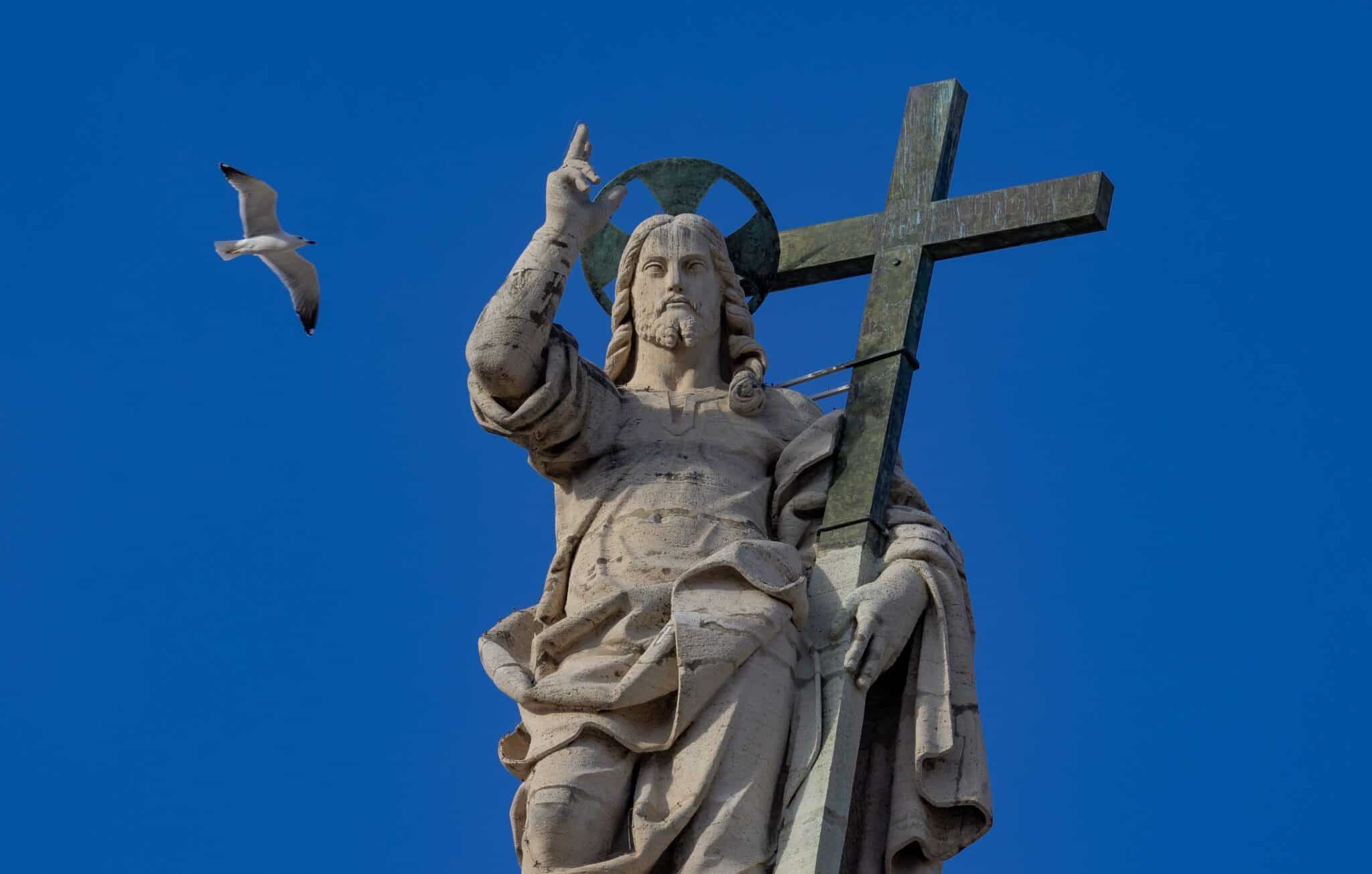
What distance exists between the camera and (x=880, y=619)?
50.7ft

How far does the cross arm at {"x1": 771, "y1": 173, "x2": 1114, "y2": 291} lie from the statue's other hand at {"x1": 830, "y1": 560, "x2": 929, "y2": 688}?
2.00m

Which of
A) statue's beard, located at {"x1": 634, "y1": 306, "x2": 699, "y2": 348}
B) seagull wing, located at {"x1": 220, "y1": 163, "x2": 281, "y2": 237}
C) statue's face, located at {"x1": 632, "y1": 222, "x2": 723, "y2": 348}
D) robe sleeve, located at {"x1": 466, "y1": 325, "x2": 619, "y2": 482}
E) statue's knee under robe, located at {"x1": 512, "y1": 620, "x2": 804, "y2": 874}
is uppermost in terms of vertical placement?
seagull wing, located at {"x1": 220, "y1": 163, "x2": 281, "y2": 237}

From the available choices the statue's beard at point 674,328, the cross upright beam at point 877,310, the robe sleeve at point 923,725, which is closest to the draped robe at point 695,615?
the robe sleeve at point 923,725

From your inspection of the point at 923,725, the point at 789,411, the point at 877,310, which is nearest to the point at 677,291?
the point at 789,411

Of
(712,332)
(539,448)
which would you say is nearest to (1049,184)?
(712,332)

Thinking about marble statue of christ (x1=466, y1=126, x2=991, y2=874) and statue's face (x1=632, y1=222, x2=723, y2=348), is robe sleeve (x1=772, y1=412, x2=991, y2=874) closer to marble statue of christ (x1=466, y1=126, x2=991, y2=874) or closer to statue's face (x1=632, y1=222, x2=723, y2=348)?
marble statue of christ (x1=466, y1=126, x2=991, y2=874)

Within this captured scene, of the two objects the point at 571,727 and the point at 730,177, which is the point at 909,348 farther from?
the point at 571,727

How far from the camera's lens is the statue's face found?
1664cm

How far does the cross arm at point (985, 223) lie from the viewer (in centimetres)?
1689

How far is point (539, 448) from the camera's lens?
1611 centimetres

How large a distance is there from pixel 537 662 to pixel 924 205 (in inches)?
128

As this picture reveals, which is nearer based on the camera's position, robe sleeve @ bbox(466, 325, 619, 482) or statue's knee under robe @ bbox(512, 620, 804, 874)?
statue's knee under robe @ bbox(512, 620, 804, 874)

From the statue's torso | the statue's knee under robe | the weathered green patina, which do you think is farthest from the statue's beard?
the statue's knee under robe

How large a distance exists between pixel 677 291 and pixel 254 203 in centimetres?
260
